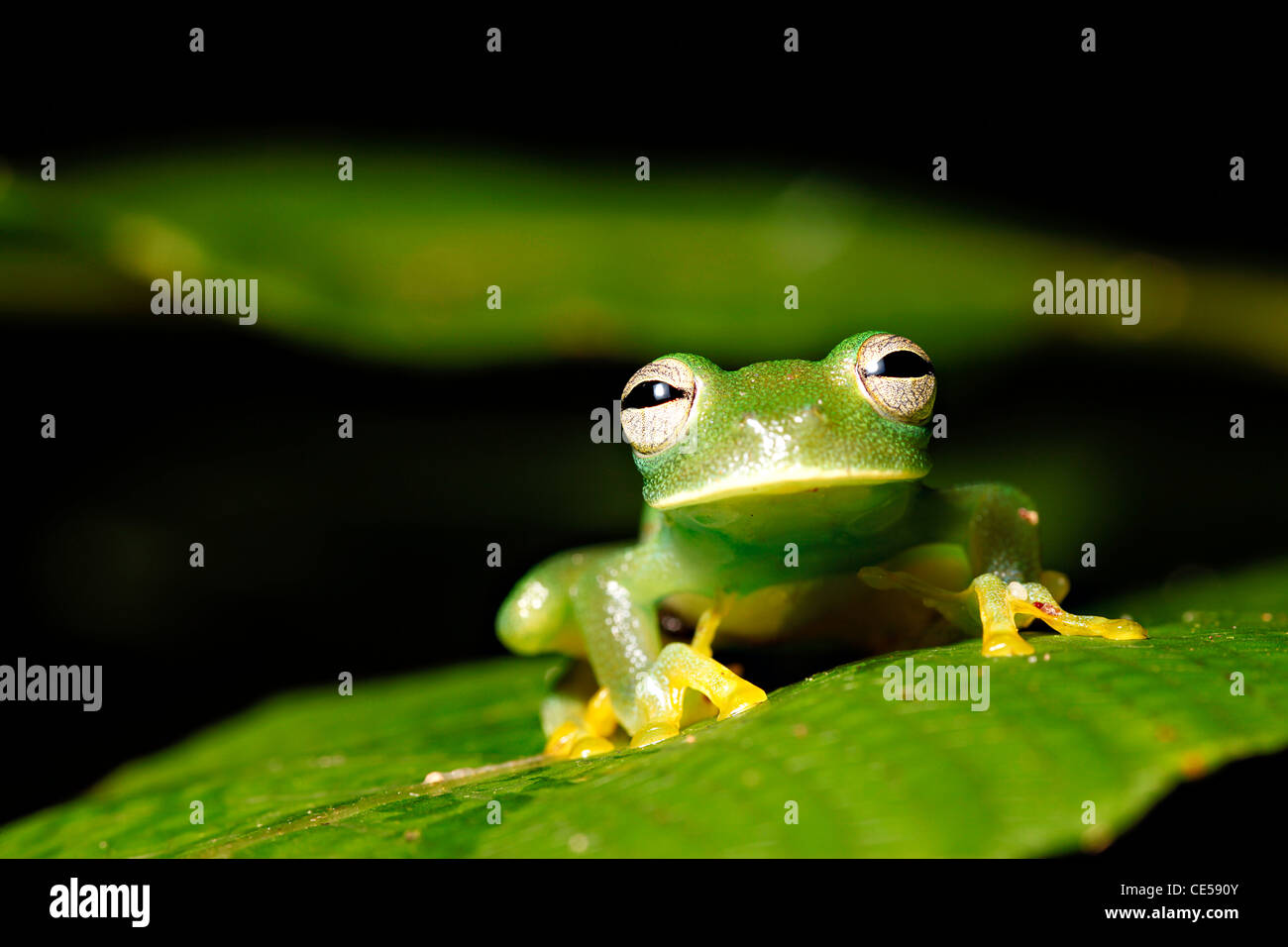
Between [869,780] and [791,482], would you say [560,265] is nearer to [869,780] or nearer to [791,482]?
[791,482]

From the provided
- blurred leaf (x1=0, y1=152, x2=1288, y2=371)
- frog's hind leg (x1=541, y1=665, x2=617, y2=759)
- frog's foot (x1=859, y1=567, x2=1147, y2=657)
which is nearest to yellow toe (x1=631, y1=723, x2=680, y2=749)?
frog's hind leg (x1=541, y1=665, x2=617, y2=759)

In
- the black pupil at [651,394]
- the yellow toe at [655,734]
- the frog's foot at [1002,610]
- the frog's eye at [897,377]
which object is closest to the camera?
the frog's foot at [1002,610]

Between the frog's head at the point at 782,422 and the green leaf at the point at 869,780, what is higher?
the frog's head at the point at 782,422

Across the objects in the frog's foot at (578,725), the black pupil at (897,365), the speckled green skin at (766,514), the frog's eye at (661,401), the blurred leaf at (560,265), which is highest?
the blurred leaf at (560,265)

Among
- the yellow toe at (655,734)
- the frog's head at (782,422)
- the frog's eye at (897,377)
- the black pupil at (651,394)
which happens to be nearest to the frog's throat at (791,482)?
the frog's head at (782,422)

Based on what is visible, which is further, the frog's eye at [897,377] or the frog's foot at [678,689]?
the frog's eye at [897,377]

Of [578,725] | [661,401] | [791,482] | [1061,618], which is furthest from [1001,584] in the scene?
[578,725]

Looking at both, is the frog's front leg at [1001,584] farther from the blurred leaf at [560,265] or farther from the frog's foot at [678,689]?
the blurred leaf at [560,265]
